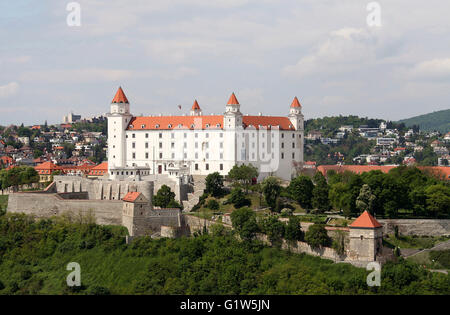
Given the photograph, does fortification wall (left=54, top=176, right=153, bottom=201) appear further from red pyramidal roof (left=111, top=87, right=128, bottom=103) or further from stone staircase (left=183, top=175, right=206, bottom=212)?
red pyramidal roof (left=111, top=87, right=128, bottom=103)

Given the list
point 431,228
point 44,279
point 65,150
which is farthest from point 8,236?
point 65,150

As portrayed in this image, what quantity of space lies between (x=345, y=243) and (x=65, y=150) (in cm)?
9791

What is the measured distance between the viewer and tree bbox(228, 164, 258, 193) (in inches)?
2601

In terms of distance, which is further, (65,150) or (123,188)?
(65,150)

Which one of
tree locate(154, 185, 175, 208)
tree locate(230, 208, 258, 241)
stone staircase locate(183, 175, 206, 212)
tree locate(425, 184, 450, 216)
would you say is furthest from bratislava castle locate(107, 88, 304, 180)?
tree locate(425, 184, 450, 216)

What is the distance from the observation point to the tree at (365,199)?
54.1m

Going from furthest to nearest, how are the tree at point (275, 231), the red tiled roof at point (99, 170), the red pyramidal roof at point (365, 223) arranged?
the red tiled roof at point (99, 170)
the tree at point (275, 231)
the red pyramidal roof at point (365, 223)

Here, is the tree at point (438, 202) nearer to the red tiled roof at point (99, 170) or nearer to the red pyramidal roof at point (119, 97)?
the red pyramidal roof at point (119, 97)

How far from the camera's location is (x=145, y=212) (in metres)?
55.7

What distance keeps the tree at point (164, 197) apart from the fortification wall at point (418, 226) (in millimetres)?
18898

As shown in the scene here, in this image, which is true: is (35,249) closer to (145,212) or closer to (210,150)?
(145,212)

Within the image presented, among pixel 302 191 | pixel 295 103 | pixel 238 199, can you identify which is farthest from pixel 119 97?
pixel 302 191

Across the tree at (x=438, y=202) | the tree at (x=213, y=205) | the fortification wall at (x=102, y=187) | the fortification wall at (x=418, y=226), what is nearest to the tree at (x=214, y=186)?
the tree at (x=213, y=205)

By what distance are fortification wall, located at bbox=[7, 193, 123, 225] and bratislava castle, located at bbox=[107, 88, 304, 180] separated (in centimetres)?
1104
